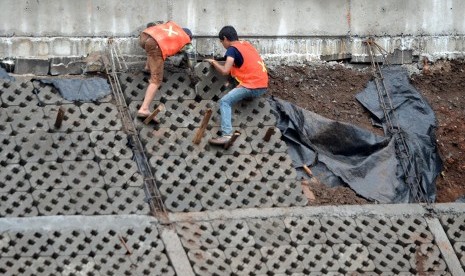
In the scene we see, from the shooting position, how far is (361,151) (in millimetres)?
17656

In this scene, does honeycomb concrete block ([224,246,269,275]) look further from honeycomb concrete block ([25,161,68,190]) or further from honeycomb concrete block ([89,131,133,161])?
honeycomb concrete block ([25,161,68,190])

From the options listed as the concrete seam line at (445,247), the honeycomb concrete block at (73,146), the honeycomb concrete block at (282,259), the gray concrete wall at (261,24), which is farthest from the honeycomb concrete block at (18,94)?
the concrete seam line at (445,247)

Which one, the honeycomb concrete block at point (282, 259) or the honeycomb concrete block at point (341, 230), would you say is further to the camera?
the honeycomb concrete block at point (341, 230)

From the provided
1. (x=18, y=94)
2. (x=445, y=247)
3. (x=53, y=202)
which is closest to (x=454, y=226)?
(x=445, y=247)

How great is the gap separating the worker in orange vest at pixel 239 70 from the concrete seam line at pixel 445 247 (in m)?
2.84

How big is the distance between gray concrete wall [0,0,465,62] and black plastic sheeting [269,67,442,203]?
47.6 inches

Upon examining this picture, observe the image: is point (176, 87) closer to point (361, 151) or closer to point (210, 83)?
point (210, 83)

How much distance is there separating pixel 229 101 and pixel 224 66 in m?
0.49

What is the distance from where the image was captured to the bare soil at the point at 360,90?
17844 mm

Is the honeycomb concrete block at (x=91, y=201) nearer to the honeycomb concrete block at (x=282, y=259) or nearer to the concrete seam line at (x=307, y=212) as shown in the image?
the concrete seam line at (x=307, y=212)

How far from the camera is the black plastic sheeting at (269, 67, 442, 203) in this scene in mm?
17188

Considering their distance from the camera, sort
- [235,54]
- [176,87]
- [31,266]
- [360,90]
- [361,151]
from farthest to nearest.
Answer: [360,90], [361,151], [176,87], [235,54], [31,266]

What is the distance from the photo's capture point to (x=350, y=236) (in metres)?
16.2

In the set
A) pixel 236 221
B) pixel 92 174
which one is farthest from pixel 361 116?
pixel 92 174
